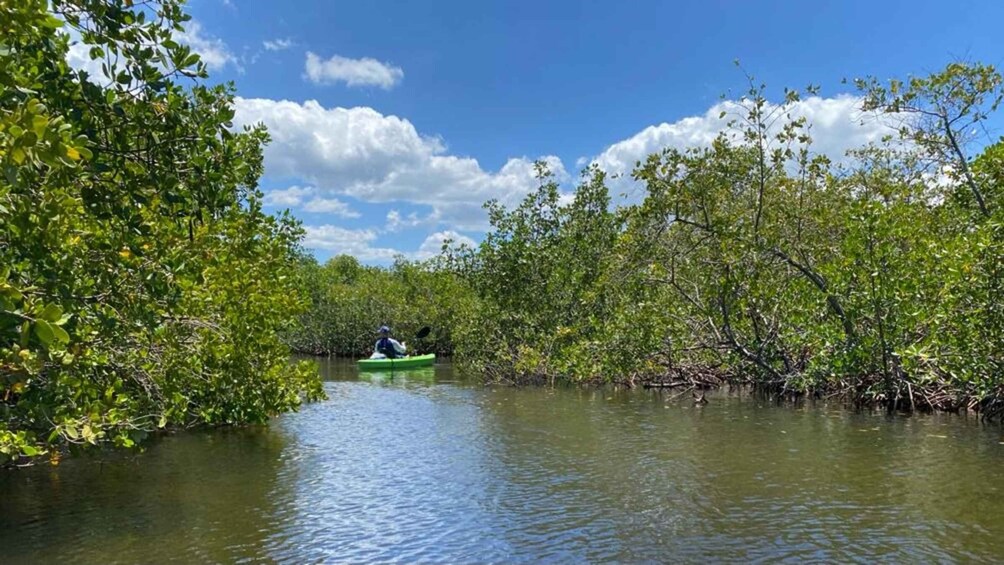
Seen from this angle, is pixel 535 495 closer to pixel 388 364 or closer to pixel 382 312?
pixel 388 364

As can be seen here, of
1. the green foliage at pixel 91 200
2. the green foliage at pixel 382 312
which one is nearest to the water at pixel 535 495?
the green foliage at pixel 91 200

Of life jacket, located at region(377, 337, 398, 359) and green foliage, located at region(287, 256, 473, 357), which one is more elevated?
green foliage, located at region(287, 256, 473, 357)

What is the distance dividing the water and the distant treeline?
132cm

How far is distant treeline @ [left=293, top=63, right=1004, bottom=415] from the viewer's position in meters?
11.9

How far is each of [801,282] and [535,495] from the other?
29.0 ft

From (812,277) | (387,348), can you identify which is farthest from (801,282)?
(387,348)

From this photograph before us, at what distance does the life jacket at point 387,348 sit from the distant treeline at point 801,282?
7.22 meters

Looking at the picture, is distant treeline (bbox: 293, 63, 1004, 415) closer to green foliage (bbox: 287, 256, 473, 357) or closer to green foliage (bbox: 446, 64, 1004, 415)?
green foliage (bbox: 446, 64, 1004, 415)

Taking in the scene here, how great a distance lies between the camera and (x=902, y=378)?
43.5ft

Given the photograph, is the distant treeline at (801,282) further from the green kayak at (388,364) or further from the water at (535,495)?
the green kayak at (388,364)

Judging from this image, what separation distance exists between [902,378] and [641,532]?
851 cm

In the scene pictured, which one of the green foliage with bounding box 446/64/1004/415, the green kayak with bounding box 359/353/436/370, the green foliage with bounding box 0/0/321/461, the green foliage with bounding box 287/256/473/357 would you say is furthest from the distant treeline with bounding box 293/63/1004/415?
the green foliage with bounding box 287/256/473/357

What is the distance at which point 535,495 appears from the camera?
842 centimetres

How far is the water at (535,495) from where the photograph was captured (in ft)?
21.6
